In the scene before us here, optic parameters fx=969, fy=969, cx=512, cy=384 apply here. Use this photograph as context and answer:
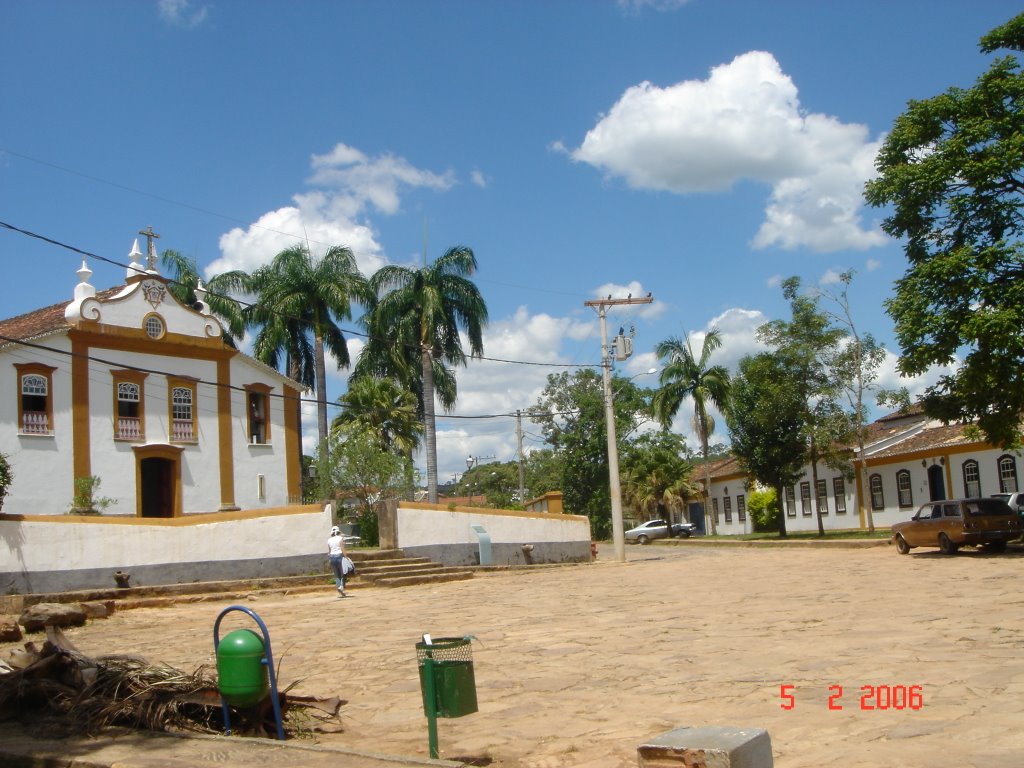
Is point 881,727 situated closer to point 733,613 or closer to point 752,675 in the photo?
point 752,675

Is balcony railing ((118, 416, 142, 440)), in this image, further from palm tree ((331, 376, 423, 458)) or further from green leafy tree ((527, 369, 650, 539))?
green leafy tree ((527, 369, 650, 539))

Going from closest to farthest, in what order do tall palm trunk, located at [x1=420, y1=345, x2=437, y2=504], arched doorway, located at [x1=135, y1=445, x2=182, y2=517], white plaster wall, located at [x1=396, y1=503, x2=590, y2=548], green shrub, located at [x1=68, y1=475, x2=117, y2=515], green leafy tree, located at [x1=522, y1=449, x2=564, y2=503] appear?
white plaster wall, located at [x1=396, y1=503, x2=590, y2=548], green shrub, located at [x1=68, y1=475, x2=117, y2=515], arched doorway, located at [x1=135, y1=445, x2=182, y2=517], tall palm trunk, located at [x1=420, y1=345, x2=437, y2=504], green leafy tree, located at [x1=522, y1=449, x2=564, y2=503]

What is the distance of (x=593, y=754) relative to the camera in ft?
22.7

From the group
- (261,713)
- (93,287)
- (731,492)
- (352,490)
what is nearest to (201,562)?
(352,490)

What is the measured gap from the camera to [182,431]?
33250 millimetres

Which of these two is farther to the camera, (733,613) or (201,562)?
(201,562)

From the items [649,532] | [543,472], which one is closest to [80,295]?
[649,532]

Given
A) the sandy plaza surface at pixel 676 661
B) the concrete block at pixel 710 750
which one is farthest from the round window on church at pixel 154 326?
the concrete block at pixel 710 750

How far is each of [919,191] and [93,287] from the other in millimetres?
25146

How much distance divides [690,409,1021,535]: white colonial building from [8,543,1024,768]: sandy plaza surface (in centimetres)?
1931

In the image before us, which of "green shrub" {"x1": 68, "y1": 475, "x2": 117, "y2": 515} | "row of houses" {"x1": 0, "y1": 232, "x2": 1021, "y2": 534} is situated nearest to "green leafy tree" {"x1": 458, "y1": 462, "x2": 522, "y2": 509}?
"row of houses" {"x1": 0, "y1": 232, "x2": 1021, "y2": 534}

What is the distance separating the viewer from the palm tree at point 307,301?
130 feet

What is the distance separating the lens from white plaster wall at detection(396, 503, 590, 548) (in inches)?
1075

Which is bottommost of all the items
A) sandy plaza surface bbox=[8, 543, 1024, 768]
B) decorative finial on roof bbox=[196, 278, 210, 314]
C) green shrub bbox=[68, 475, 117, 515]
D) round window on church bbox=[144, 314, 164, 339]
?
sandy plaza surface bbox=[8, 543, 1024, 768]
